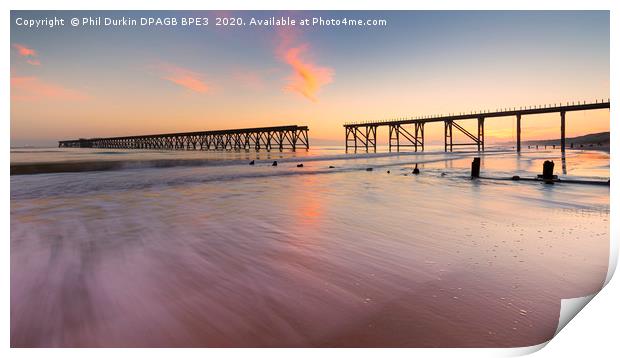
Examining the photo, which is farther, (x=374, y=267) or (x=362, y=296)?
→ (x=374, y=267)

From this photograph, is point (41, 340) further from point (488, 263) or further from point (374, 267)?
point (488, 263)

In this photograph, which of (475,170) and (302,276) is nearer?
(302,276)

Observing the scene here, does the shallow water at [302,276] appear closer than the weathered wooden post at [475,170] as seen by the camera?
Yes

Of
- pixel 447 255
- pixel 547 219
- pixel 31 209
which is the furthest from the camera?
pixel 31 209

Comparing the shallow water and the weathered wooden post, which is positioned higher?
the weathered wooden post

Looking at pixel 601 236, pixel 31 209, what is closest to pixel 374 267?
pixel 601 236

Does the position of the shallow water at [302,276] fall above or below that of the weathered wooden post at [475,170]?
below

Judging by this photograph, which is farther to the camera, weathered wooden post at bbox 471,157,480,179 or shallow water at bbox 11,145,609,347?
weathered wooden post at bbox 471,157,480,179

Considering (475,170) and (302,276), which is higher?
(475,170)

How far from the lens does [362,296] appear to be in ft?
8.09
